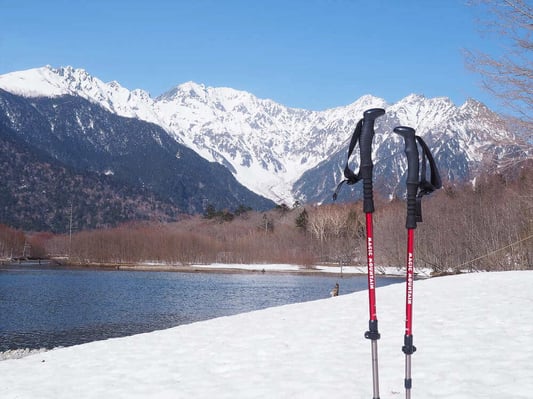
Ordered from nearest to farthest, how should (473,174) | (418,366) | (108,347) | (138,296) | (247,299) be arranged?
(418,366) → (108,347) → (473,174) → (247,299) → (138,296)

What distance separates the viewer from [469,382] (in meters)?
7.69

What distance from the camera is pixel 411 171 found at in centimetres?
622

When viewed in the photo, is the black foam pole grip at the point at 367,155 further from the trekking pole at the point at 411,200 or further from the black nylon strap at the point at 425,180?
the black nylon strap at the point at 425,180

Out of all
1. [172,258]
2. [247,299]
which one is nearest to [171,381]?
[247,299]

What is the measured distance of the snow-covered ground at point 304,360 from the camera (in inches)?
311

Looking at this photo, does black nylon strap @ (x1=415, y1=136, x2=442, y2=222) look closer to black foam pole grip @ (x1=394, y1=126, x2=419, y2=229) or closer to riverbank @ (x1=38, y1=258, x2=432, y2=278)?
black foam pole grip @ (x1=394, y1=126, x2=419, y2=229)

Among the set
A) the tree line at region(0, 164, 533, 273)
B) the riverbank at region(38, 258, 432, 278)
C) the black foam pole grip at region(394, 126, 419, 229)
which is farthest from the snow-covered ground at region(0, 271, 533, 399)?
the riverbank at region(38, 258, 432, 278)

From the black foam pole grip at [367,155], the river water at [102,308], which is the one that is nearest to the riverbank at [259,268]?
the river water at [102,308]

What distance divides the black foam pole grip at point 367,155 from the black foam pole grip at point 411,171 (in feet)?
0.96

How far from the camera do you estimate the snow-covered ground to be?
7906 mm

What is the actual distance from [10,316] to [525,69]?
98.4ft

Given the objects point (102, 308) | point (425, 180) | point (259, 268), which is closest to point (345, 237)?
point (259, 268)

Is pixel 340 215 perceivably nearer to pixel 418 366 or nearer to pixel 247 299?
pixel 247 299

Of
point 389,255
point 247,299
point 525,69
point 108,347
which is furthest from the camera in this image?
point 389,255
